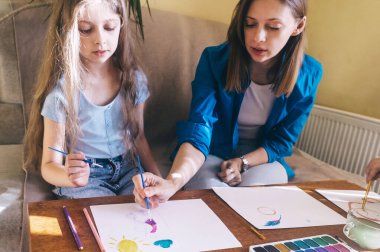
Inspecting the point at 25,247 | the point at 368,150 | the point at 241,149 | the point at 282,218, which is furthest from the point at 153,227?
the point at 368,150

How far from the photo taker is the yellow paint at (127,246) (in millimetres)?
629

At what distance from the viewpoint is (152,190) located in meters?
0.77

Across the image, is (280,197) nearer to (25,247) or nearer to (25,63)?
(25,247)

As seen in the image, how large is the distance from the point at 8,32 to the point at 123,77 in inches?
19.9

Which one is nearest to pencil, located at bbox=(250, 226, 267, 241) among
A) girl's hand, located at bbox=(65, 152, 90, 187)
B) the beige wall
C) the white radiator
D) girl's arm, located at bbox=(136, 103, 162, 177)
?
girl's hand, located at bbox=(65, 152, 90, 187)

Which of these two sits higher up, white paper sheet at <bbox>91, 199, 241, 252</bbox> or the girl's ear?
the girl's ear

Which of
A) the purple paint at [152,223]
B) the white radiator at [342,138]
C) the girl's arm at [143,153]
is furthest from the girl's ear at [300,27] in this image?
the purple paint at [152,223]

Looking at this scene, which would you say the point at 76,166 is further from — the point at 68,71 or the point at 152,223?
the point at 68,71

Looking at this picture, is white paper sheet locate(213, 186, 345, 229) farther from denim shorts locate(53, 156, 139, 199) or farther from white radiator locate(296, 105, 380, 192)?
white radiator locate(296, 105, 380, 192)

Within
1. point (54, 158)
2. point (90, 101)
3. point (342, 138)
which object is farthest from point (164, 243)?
point (342, 138)

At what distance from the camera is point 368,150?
1.61m

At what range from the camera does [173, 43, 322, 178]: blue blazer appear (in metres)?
1.21

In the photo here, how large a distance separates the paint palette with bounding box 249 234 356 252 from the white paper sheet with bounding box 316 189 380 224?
0.66 feet

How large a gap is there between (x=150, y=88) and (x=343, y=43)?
1.05 m
